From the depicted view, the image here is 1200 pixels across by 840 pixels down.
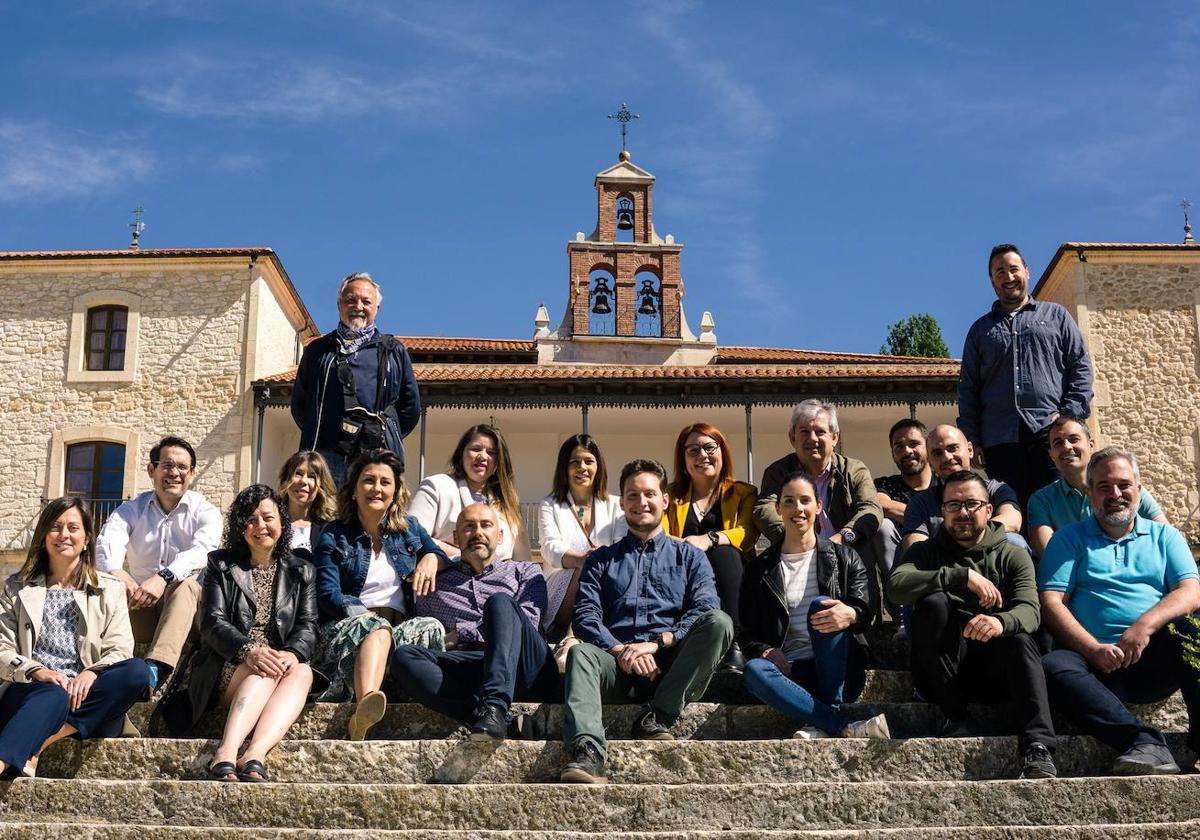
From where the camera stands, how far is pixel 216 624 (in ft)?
17.1

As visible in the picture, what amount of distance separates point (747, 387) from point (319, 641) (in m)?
15.8

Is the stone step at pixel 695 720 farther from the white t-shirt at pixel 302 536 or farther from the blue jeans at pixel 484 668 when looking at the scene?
the white t-shirt at pixel 302 536

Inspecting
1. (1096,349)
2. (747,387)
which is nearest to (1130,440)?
(1096,349)

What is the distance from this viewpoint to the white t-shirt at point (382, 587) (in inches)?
230

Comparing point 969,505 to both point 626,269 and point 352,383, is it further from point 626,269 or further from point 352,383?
point 626,269

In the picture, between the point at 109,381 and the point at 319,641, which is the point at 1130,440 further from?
the point at 319,641

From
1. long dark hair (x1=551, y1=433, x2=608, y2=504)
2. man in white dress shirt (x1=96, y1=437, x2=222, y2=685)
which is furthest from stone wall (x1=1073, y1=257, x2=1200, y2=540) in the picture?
man in white dress shirt (x1=96, y1=437, x2=222, y2=685)

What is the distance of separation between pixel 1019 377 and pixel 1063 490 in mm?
846

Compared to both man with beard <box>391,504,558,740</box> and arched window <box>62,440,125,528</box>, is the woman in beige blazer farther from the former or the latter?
arched window <box>62,440,125,528</box>

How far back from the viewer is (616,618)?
5.50 m

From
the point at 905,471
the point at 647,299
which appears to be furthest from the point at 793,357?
the point at 905,471

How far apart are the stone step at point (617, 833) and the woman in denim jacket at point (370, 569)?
3.97ft

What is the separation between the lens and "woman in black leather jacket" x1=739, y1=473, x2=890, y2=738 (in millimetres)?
5043

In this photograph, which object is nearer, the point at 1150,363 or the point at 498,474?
the point at 498,474
